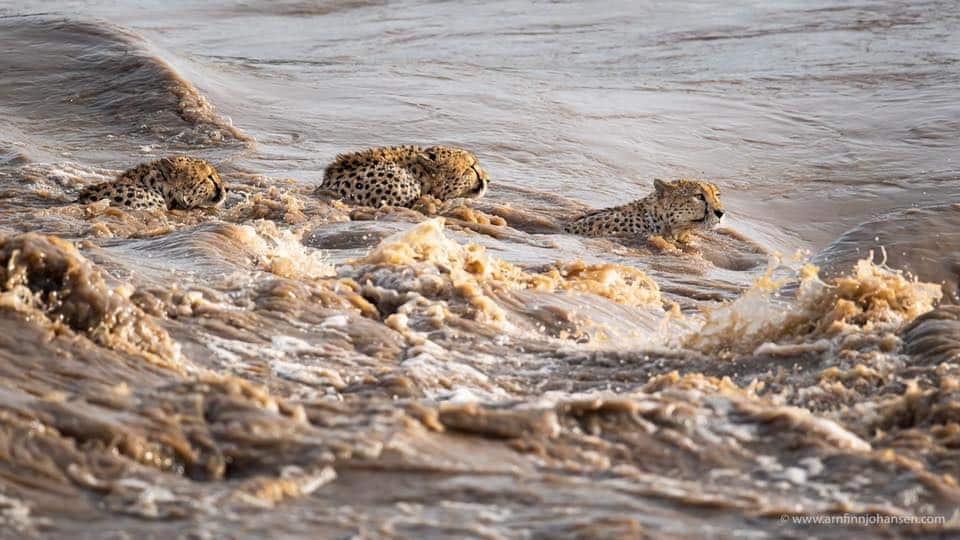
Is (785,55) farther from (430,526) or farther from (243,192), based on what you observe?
(430,526)

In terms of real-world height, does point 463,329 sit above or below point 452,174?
above

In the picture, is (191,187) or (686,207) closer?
(191,187)

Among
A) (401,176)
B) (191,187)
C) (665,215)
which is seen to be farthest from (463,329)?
(665,215)

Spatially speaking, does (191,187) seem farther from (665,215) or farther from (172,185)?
(665,215)

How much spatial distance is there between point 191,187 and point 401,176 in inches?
66.2

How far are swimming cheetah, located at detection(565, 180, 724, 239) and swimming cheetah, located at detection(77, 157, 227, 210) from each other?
9.20ft

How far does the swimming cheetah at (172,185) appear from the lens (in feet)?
37.0

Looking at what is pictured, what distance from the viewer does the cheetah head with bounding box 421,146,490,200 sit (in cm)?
1220

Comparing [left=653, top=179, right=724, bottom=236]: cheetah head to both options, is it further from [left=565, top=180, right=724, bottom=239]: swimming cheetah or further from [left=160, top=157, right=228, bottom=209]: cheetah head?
[left=160, top=157, right=228, bottom=209]: cheetah head

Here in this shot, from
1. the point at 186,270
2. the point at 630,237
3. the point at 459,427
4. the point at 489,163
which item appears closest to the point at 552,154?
the point at 489,163

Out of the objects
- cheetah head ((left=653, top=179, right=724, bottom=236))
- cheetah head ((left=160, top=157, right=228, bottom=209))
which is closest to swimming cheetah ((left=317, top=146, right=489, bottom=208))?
cheetah head ((left=160, top=157, right=228, bottom=209))

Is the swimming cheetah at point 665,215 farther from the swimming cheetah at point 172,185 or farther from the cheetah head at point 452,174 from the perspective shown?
the swimming cheetah at point 172,185

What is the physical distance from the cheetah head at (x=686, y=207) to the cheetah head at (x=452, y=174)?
1450 mm

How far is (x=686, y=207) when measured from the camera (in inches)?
481
